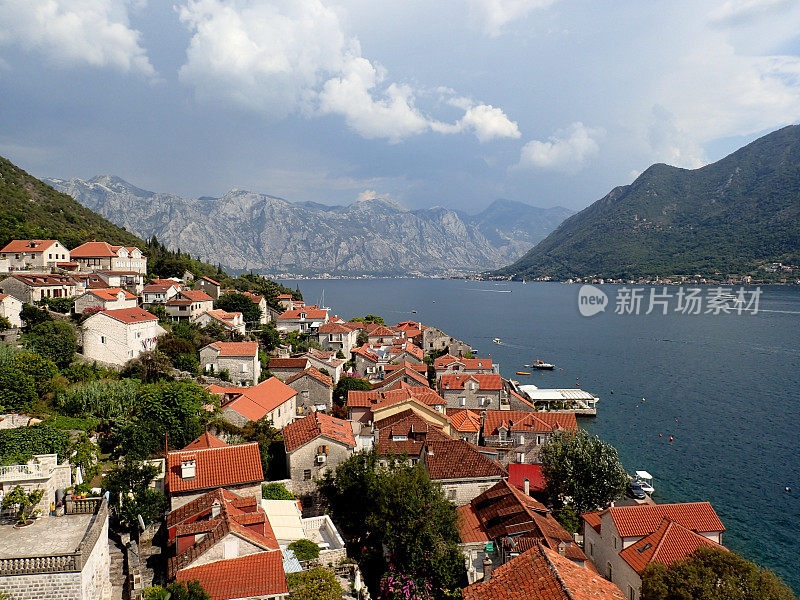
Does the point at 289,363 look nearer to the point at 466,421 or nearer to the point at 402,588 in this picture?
the point at 466,421

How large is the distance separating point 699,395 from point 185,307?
2489 inches

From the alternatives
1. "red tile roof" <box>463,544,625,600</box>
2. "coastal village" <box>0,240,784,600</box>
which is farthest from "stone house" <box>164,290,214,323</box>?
"red tile roof" <box>463,544,625,600</box>

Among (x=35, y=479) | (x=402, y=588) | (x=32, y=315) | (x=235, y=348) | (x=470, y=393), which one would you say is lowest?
(x=470, y=393)

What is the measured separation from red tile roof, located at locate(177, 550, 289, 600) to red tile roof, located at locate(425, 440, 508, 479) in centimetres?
1330

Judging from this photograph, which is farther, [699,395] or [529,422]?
[699,395]

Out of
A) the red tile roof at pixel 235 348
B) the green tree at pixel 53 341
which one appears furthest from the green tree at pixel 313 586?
the red tile roof at pixel 235 348

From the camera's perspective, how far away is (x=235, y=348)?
139 ft

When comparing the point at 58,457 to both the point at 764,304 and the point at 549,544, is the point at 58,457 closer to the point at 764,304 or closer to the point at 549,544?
the point at 549,544

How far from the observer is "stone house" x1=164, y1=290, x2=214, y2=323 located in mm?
52312

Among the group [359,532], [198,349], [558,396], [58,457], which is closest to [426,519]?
[359,532]

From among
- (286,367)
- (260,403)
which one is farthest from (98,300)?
(260,403)

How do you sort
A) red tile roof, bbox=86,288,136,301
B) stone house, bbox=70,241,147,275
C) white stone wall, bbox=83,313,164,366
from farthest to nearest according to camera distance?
stone house, bbox=70,241,147,275 < red tile roof, bbox=86,288,136,301 < white stone wall, bbox=83,313,164,366

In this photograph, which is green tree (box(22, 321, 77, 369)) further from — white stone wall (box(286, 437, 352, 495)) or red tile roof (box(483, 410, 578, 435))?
red tile roof (box(483, 410, 578, 435))

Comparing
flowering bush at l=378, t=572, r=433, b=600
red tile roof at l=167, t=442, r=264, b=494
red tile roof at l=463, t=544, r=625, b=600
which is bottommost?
flowering bush at l=378, t=572, r=433, b=600
